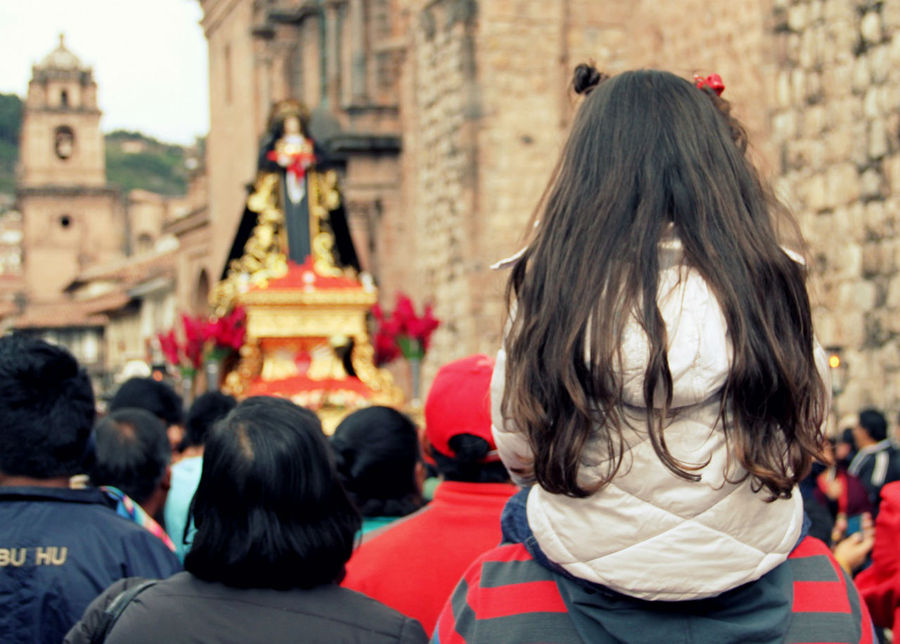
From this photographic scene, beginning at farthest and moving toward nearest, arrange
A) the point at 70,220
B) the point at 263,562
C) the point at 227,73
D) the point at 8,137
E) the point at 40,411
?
the point at 8,137, the point at 70,220, the point at 227,73, the point at 40,411, the point at 263,562

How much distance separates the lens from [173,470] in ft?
20.0

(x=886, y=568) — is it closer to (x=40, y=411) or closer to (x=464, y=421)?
(x=464, y=421)

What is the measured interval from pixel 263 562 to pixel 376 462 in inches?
58.4

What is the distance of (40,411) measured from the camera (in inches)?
155

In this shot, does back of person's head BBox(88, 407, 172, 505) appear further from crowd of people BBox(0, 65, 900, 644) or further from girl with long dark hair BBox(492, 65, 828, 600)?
girl with long dark hair BBox(492, 65, 828, 600)

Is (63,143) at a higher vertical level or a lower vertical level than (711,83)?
higher

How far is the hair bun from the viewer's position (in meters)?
2.58

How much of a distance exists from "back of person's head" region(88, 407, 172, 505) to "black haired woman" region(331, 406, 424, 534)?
3.25 feet

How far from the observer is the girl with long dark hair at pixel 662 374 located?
7.07 ft

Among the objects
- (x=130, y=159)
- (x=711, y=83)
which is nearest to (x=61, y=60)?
(x=130, y=159)

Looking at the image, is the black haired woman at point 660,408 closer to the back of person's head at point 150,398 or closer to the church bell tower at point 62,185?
the back of person's head at point 150,398

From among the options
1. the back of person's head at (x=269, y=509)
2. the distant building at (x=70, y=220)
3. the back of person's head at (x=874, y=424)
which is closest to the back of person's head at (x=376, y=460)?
the back of person's head at (x=269, y=509)

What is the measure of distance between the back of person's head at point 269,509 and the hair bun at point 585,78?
93cm

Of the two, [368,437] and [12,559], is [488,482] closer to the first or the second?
[368,437]
